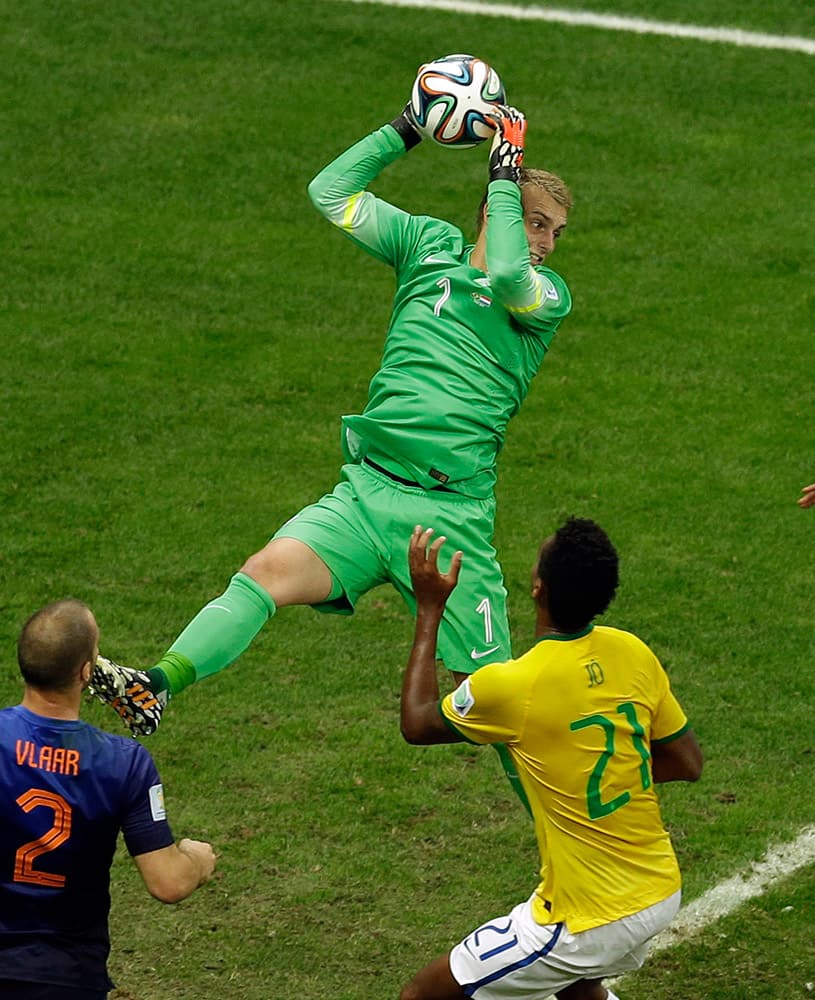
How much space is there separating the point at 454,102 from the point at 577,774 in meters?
3.03

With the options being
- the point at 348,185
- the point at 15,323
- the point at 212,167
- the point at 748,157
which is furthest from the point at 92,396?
the point at 748,157

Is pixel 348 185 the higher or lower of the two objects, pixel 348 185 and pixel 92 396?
the higher

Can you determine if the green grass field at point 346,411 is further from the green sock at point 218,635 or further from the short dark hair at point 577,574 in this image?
the short dark hair at point 577,574

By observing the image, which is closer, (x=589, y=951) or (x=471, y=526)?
(x=589, y=951)

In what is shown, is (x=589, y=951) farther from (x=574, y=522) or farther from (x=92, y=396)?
(x=92, y=396)

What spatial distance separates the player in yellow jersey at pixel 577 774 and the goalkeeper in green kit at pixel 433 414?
112 centimetres

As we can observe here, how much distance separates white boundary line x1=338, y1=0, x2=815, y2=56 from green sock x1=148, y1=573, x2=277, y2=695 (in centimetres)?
1209

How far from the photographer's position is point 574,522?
5430 mm

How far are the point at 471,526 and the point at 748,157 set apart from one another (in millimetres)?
9320

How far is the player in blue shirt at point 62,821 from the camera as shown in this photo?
16.4 ft

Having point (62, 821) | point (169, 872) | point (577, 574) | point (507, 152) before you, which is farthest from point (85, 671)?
point (507, 152)

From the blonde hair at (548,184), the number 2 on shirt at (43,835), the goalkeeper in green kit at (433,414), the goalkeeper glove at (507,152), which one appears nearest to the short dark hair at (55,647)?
the number 2 on shirt at (43,835)

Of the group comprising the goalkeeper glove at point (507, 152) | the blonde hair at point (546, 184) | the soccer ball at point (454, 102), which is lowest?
the blonde hair at point (546, 184)

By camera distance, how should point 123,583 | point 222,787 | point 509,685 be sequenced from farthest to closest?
1. point 123,583
2. point 222,787
3. point 509,685
